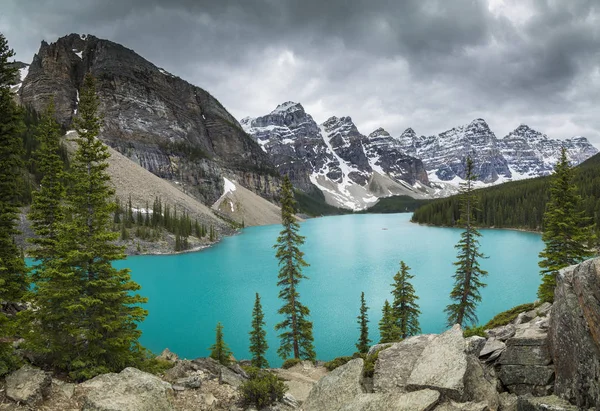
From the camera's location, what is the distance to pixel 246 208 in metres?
177

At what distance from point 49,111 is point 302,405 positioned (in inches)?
873

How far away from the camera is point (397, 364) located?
31.1ft

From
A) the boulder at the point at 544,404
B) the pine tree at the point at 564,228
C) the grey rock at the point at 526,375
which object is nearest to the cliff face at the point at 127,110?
the pine tree at the point at 564,228

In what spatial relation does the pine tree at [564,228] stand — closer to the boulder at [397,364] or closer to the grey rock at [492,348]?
the grey rock at [492,348]

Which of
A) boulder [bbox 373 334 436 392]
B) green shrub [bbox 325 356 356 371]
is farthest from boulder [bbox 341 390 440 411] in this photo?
green shrub [bbox 325 356 356 371]

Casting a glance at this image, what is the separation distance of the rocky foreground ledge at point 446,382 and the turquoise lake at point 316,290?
15.0m

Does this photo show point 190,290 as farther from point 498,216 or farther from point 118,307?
point 498,216

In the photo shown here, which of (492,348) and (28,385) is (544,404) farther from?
(28,385)

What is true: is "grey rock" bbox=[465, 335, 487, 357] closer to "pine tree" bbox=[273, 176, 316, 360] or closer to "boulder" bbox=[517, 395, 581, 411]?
"boulder" bbox=[517, 395, 581, 411]

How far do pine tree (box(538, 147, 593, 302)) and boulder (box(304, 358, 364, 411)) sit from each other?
1716 cm

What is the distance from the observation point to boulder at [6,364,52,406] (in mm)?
7449

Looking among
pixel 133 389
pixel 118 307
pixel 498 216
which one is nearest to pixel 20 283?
pixel 118 307

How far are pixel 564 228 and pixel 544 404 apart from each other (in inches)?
772

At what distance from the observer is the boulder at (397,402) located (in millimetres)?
7000
